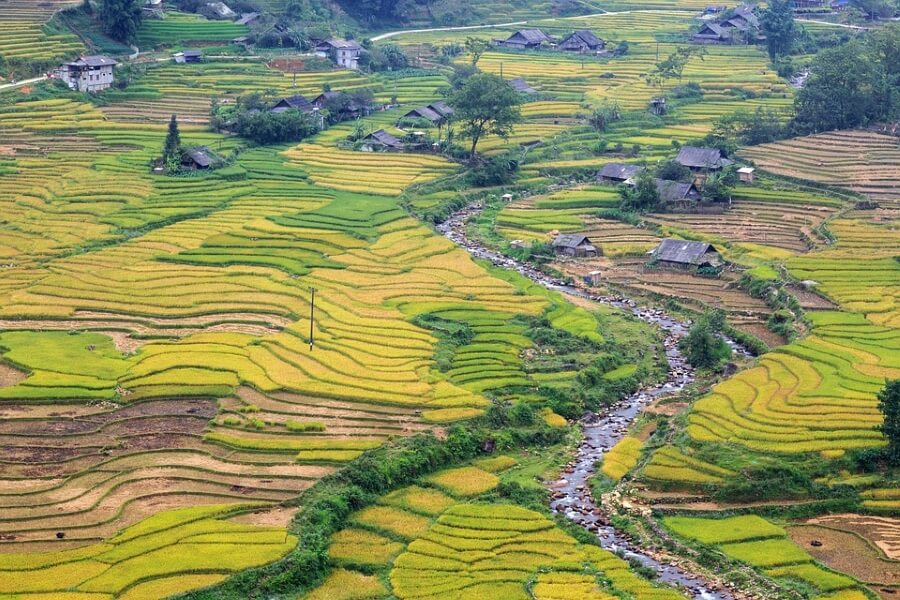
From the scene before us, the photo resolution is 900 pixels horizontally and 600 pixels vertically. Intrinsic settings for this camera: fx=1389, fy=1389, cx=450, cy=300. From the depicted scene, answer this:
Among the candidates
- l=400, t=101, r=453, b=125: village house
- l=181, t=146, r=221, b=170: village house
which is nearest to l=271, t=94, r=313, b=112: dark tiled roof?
l=400, t=101, r=453, b=125: village house

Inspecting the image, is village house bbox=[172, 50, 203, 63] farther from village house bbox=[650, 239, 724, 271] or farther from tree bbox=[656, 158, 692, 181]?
village house bbox=[650, 239, 724, 271]

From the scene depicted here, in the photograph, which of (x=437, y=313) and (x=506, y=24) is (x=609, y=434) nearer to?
(x=437, y=313)

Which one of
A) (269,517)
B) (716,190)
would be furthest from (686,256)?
(269,517)

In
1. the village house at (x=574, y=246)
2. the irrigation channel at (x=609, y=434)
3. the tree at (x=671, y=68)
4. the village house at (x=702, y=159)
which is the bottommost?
the irrigation channel at (x=609, y=434)

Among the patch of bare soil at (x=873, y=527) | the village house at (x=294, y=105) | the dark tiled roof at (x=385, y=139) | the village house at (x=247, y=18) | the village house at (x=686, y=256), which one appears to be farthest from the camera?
the village house at (x=247, y=18)

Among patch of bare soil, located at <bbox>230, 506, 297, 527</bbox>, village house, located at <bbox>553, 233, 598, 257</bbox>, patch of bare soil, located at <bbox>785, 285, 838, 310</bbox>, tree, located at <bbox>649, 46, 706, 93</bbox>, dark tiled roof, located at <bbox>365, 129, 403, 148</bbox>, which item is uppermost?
tree, located at <bbox>649, 46, 706, 93</bbox>

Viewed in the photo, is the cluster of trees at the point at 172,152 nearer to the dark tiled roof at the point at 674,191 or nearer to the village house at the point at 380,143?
the village house at the point at 380,143

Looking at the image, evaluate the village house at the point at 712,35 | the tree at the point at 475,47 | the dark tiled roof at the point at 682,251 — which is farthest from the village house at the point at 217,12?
the dark tiled roof at the point at 682,251
